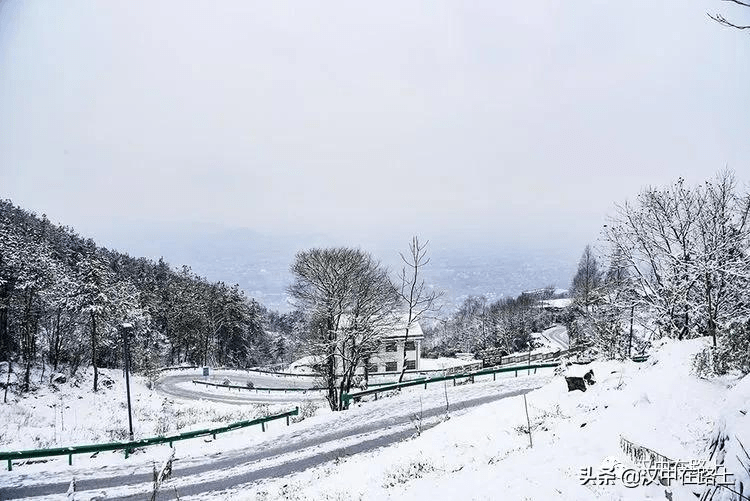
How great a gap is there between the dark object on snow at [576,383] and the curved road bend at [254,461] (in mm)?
5856

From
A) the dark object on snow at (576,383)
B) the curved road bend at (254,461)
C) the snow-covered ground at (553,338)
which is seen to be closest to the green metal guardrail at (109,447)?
the curved road bend at (254,461)

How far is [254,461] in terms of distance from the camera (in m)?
15.6

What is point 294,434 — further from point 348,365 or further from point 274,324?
point 274,324

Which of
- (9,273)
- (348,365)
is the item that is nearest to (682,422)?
(348,365)

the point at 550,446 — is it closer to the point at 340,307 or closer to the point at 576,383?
the point at 576,383

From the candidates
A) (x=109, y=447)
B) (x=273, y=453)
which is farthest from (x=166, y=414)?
(x=273, y=453)

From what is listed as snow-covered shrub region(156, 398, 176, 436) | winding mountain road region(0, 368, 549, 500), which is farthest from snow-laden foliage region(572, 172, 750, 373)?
snow-covered shrub region(156, 398, 176, 436)

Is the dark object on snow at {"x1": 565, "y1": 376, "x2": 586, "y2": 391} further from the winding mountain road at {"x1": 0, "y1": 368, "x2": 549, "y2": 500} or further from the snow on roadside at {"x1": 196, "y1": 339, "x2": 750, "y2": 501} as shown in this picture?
the winding mountain road at {"x1": 0, "y1": 368, "x2": 549, "y2": 500}

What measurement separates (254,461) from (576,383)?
12962 millimetres

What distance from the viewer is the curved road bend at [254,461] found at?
13.2 metres

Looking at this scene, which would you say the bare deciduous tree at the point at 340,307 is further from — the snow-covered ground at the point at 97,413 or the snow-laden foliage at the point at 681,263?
the snow-laden foliage at the point at 681,263

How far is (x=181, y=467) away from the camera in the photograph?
15.3m

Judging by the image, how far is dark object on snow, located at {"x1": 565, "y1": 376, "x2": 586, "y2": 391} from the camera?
50.3 ft

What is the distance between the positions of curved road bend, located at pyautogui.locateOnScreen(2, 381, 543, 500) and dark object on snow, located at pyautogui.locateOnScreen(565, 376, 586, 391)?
5.86m
